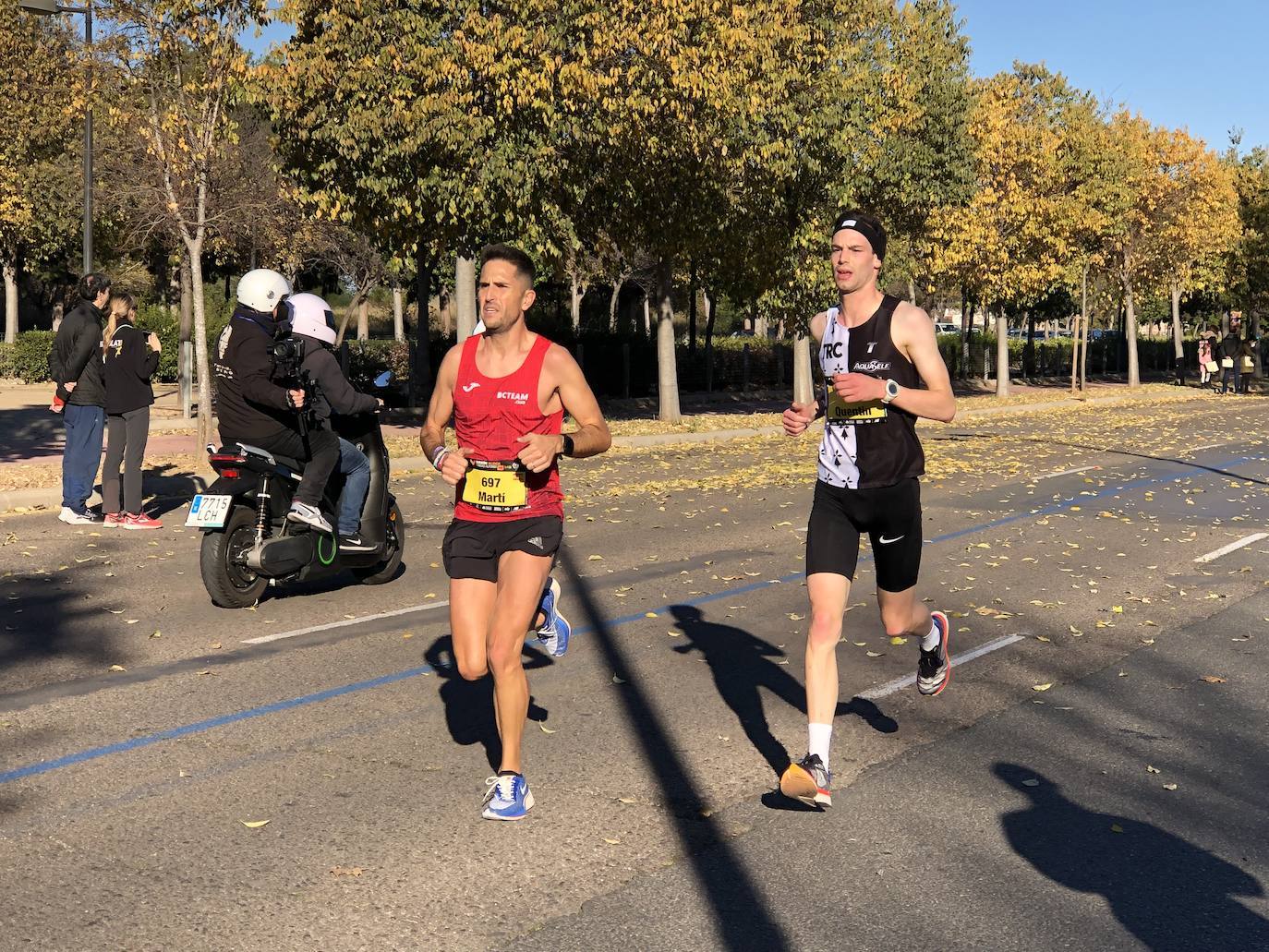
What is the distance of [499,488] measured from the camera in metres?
4.95

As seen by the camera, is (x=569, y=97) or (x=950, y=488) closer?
(x=950, y=488)

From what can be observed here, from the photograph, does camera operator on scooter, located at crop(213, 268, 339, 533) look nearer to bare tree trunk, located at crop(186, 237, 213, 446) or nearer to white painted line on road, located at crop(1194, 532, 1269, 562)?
white painted line on road, located at crop(1194, 532, 1269, 562)

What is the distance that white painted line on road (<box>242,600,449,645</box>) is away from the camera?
25.8 feet

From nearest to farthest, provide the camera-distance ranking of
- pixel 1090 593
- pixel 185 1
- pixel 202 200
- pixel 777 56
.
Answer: pixel 1090 593, pixel 185 1, pixel 202 200, pixel 777 56

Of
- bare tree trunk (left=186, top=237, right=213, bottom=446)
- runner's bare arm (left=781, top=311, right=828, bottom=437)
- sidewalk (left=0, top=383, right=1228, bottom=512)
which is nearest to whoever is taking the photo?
runner's bare arm (left=781, top=311, right=828, bottom=437)

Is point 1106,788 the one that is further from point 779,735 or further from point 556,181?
point 556,181

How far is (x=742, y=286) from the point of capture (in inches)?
1236

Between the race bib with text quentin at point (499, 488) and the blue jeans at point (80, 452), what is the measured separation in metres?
8.19

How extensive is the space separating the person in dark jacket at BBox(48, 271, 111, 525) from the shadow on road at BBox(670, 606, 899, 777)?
5982 millimetres

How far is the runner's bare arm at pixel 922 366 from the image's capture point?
523cm

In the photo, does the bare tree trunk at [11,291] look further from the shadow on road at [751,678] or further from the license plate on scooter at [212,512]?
the shadow on road at [751,678]

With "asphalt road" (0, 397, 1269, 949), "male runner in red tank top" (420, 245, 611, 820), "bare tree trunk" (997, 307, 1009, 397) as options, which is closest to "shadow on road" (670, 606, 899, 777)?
"asphalt road" (0, 397, 1269, 949)

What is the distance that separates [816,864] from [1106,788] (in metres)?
1.48

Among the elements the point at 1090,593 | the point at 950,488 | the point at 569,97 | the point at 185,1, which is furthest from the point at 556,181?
the point at 1090,593
